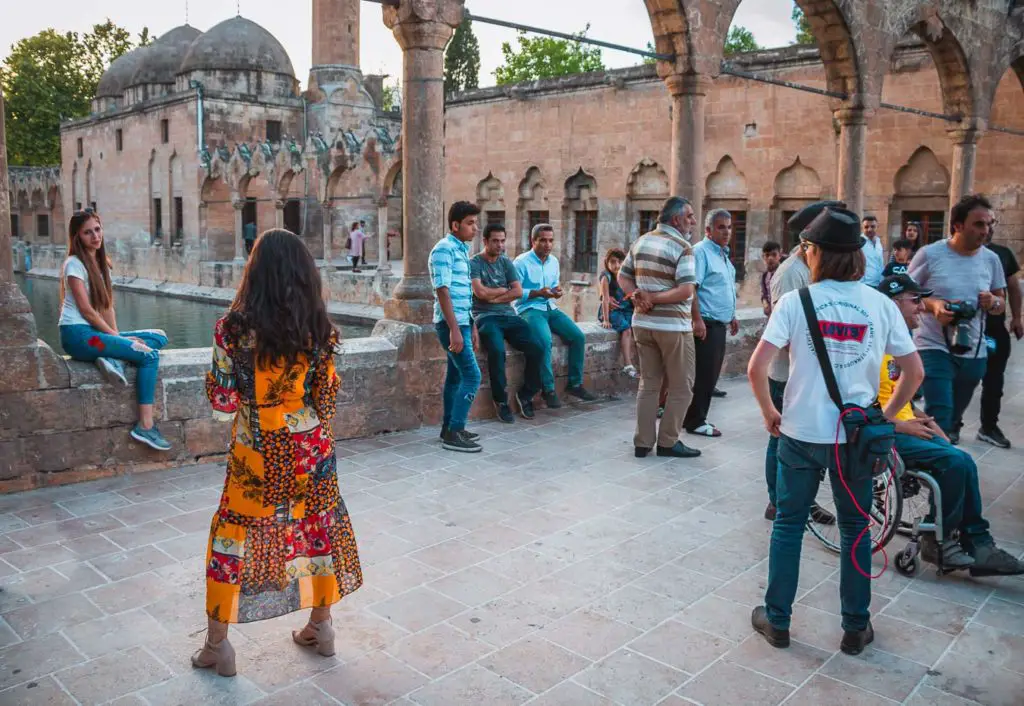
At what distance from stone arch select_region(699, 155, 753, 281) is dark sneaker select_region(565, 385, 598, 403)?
10.9m

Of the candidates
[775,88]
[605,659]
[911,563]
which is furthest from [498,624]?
[775,88]

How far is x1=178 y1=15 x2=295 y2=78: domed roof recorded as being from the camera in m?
36.2

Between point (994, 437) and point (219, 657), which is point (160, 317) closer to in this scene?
point (994, 437)

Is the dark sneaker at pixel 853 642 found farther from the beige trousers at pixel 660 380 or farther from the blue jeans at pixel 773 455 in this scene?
the beige trousers at pixel 660 380

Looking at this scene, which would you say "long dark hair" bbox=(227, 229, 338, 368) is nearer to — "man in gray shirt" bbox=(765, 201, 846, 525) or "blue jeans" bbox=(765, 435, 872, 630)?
"blue jeans" bbox=(765, 435, 872, 630)

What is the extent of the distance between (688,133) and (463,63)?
144 feet

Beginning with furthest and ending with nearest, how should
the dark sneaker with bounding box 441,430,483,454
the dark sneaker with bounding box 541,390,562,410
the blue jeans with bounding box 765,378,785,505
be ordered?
1. the dark sneaker with bounding box 541,390,562,410
2. the dark sneaker with bounding box 441,430,483,454
3. the blue jeans with bounding box 765,378,785,505

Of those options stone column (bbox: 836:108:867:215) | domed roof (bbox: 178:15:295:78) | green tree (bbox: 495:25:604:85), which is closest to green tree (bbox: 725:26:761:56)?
green tree (bbox: 495:25:604:85)

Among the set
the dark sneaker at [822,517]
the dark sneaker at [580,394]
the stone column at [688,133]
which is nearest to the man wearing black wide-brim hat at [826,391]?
the dark sneaker at [822,517]

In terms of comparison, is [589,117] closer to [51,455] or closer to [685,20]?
[685,20]

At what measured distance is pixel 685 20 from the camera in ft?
28.4

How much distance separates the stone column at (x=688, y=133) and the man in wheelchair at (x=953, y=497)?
4910 millimetres

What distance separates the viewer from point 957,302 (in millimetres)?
5641

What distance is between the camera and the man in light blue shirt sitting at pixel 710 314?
6.83m
